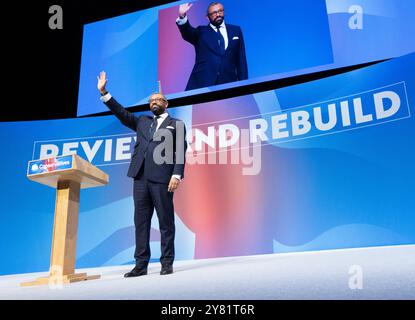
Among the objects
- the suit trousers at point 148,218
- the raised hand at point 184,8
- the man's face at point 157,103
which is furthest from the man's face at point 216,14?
the suit trousers at point 148,218

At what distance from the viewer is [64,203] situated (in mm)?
1975

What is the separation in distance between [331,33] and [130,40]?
235cm

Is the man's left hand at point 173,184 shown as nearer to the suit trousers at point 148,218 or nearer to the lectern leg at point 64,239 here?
the suit trousers at point 148,218

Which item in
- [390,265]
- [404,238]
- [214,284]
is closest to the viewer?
[214,284]

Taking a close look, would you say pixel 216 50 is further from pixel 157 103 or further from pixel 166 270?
pixel 166 270

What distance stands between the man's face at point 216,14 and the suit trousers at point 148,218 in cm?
249

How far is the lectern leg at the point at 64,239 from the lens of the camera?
6.10ft

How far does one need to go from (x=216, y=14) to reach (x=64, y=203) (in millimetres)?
2885

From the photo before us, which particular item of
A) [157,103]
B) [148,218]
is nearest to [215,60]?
[157,103]

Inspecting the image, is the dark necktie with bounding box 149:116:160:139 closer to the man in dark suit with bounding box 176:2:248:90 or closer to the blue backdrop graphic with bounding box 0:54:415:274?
the blue backdrop graphic with bounding box 0:54:415:274

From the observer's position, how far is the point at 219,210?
355 cm

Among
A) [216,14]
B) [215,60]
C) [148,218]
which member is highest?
[216,14]
